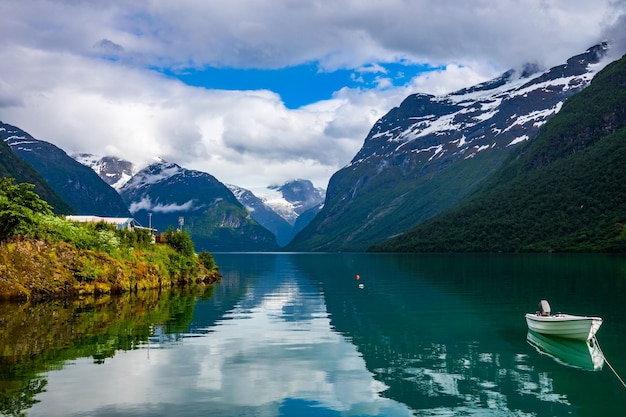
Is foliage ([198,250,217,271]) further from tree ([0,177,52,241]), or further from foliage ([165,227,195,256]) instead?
tree ([0,177,52,241])

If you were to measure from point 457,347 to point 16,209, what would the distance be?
57.2m

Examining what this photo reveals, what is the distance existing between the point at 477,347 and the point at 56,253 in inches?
2245

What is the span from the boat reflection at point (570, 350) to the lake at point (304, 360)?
5.3 inches

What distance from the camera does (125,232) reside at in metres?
92.0

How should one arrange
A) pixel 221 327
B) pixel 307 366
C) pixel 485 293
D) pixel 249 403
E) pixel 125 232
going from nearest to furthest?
pixel 249 403, pixel 307 366, pixel 221 327, pixel 485 293, pixel 125 232

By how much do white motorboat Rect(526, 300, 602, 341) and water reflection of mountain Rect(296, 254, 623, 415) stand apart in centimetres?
184

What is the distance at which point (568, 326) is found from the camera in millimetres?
42188

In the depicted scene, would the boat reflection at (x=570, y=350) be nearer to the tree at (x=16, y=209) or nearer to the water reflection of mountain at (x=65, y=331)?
the water reflection of mountain at (x=65, y=331)

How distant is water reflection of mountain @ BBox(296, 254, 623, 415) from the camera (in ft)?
93.4

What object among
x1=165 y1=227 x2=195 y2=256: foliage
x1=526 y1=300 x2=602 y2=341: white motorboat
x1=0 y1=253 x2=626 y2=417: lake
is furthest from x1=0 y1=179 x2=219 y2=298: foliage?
x1=526 y1=300 x2=602 y2=341: white motorboat

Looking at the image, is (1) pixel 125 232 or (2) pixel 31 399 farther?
(1) pixel 125 232

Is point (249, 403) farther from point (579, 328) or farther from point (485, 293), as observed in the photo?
point (485, 293)

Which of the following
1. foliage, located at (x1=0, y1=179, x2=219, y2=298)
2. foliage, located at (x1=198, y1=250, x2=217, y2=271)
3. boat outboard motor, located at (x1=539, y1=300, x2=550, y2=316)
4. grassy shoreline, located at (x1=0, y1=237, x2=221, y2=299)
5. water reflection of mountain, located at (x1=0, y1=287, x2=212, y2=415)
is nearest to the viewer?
water reflection of mountain, located at (x1=0, y1=287, x2=212, y2=415)

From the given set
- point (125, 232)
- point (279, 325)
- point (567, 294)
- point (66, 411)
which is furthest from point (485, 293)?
point (66, 411)
